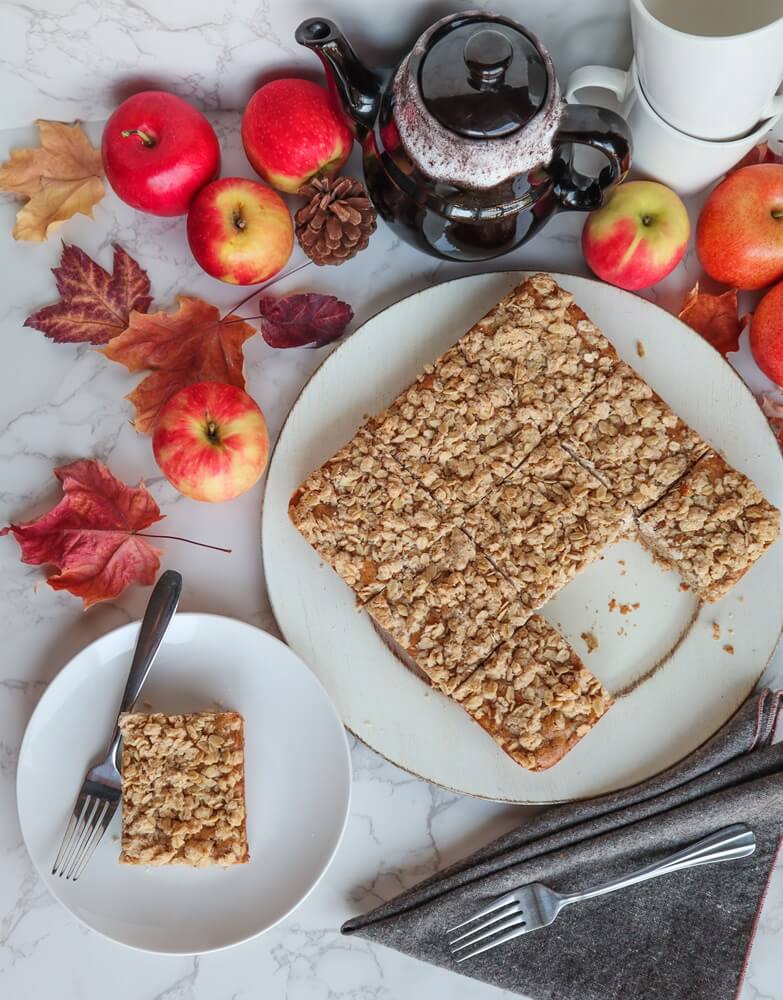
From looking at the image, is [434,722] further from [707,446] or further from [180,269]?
[180,269]

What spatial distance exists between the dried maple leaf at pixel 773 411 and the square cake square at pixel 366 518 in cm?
67

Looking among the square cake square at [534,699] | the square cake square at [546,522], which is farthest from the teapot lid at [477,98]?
the square cake square at [534,699]

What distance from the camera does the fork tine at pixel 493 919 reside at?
1580 mm

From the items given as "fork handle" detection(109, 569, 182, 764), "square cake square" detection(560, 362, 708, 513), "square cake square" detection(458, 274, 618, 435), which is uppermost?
"square cake square" detection(458, 274, 618, 435)

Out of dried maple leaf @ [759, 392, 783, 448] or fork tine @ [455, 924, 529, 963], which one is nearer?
fork tine @ [455, 924, 529, 963]

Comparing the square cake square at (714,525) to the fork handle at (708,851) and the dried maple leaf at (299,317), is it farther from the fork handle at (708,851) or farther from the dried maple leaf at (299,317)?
the dried maple leaf at (299,317)

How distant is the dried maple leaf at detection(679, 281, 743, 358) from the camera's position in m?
1.69

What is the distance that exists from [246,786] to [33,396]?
2.74ft

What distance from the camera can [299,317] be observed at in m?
1.67

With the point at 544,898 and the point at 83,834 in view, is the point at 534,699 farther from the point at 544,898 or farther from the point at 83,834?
the point at 83,834

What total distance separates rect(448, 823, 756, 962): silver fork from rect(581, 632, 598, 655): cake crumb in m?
0.38

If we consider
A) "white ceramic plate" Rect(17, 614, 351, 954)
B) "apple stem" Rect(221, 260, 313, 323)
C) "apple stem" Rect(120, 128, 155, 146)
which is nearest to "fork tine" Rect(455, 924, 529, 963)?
"white ceramic plate" Rect(17, 614, 351, 954)

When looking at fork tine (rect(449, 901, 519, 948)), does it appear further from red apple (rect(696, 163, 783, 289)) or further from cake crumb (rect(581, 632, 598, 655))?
red apple (rect(696, 163, 783, 289))

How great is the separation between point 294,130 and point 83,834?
129 centimetres
